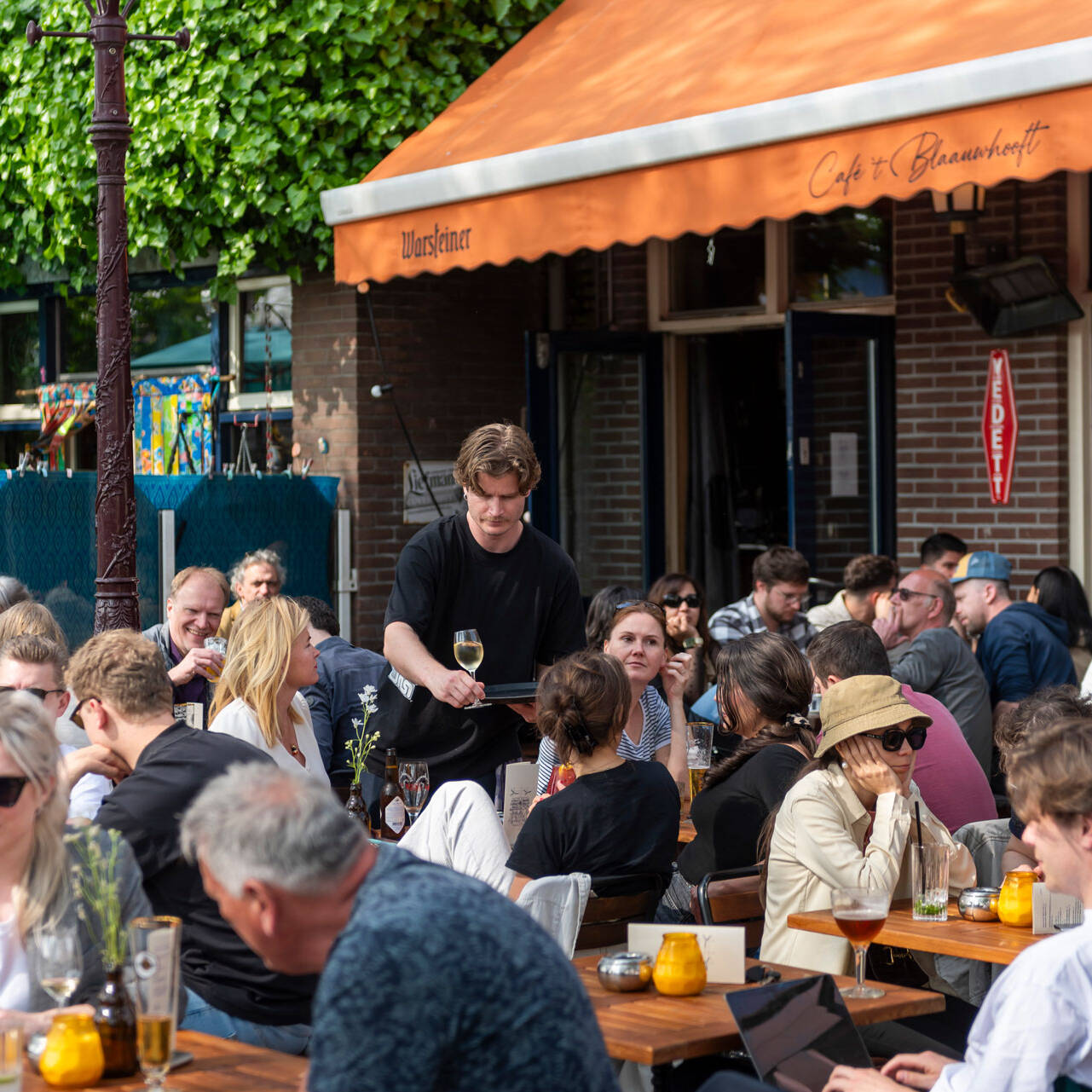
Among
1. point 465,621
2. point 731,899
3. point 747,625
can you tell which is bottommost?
point 731,899

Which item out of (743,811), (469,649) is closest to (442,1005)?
(743,811)

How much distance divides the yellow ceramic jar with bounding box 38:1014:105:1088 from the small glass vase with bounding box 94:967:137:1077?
2 cm

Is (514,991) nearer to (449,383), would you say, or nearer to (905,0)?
(905,0)

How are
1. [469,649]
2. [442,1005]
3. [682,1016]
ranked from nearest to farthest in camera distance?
1. [442,1005]
2. [682,1016]
3. [469,649]

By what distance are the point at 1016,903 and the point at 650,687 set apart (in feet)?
8.86

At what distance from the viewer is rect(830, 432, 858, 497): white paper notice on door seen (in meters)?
9.18

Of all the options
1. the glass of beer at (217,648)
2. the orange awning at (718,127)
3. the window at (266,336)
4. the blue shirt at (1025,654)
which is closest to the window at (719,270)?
the orange awning at (718,127)

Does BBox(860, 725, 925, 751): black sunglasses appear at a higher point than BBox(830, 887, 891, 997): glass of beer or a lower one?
higher

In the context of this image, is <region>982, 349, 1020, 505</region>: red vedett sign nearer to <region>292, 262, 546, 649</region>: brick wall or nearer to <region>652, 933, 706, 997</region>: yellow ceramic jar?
<region>292, 262, 546, 649</region>: brick wall

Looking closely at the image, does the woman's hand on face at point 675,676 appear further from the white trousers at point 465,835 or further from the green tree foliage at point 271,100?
the green tree foliage at point 271,100

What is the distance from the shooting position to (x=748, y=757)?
497 cm

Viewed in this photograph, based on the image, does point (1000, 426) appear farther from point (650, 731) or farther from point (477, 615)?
point (477, 615)

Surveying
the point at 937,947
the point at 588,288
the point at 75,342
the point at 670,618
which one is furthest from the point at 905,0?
the point at 75,342

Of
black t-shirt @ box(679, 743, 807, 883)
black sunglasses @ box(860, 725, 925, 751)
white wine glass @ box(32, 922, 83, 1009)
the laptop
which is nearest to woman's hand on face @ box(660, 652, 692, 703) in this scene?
black t-shirt @ box(679, 743, 807, 883)
